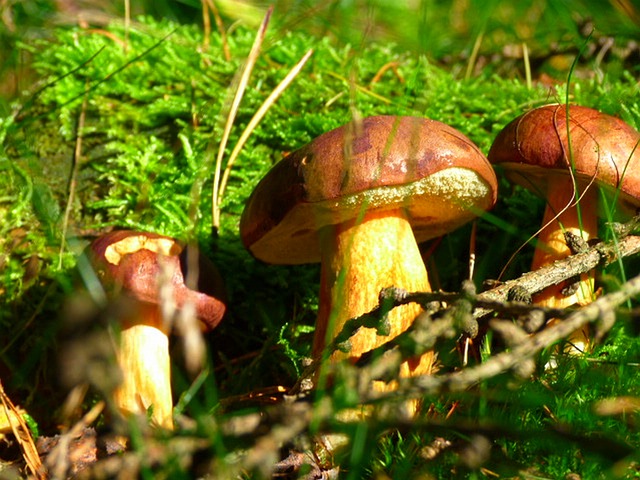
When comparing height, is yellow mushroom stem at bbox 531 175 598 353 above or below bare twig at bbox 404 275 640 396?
below

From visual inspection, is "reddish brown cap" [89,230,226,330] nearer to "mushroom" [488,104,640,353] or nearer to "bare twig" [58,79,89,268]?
"bare twig" [58,79,89,268]

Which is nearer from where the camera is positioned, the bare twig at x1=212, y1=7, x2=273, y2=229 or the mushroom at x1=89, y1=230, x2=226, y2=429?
the mushroom at x1=89, y1=230, x2=226, y2=429

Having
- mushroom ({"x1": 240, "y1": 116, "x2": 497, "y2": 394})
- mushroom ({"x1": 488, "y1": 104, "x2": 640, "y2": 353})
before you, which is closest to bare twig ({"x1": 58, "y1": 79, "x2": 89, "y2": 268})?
mushroom ({"x1": 240, "y1": 116, "x2": 497, "y2": 394})

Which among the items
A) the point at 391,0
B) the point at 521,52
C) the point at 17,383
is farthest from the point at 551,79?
the point at 17,383

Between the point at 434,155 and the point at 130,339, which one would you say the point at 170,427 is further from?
the point at 434,155

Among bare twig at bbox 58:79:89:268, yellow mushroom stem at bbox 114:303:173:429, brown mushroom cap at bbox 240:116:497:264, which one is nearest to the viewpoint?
brown mushroom cap at bbox 240:116:497:264
